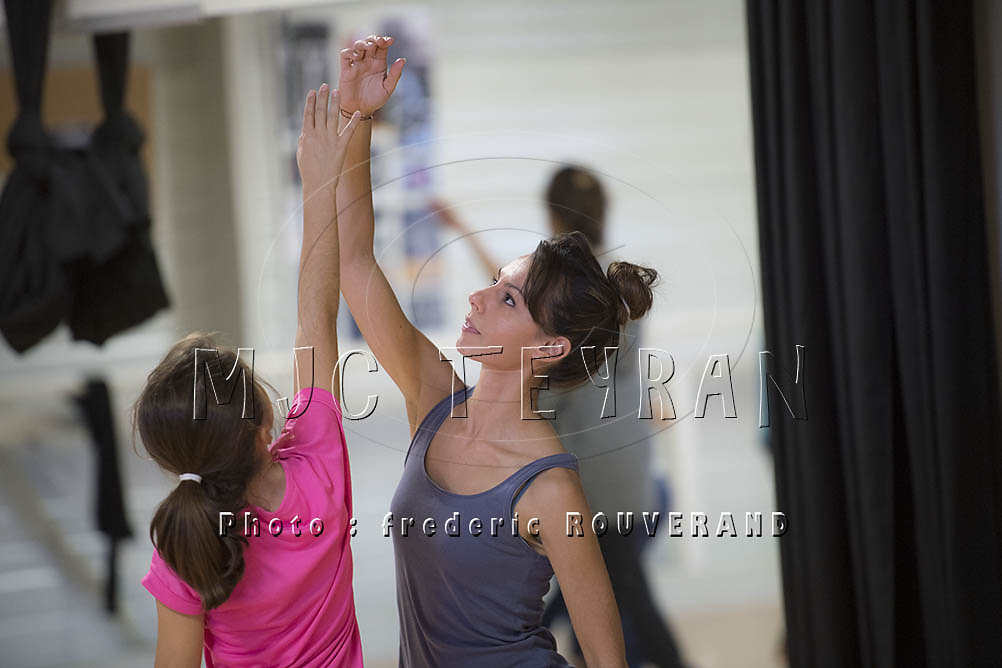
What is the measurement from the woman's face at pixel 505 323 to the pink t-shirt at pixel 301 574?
8.4 inches

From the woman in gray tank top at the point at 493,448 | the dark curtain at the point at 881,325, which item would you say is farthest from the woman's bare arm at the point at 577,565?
the dark curtain at the point at 881,325

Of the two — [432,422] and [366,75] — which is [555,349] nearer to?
[432,422]

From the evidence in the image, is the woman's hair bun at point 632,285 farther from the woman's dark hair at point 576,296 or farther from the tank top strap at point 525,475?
the tank top strap at point 525,475

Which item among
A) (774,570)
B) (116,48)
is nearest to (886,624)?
(774,570)

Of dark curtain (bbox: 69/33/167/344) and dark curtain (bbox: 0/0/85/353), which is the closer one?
dark curtain (bbox: 0/0/85/353)

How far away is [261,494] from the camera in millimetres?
1029

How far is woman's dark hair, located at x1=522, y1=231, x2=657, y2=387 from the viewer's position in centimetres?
98

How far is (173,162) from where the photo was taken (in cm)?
223

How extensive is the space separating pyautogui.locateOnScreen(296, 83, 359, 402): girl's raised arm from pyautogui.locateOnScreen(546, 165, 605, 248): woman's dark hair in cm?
26

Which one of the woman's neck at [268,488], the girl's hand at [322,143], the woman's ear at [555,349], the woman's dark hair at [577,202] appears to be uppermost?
the girl's hand at [322,143]

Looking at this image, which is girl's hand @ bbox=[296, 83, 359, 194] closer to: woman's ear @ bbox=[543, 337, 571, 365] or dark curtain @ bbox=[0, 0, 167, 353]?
woman's ear @ bbox=[543, 337, 571, 365]

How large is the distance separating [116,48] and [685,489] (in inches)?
62.2

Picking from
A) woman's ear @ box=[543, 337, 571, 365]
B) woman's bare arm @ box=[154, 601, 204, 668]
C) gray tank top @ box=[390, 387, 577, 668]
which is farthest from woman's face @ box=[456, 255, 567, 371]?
woman's bare arm @ box=[154, 601, 204, 668]

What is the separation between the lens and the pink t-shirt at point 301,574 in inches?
40.1
